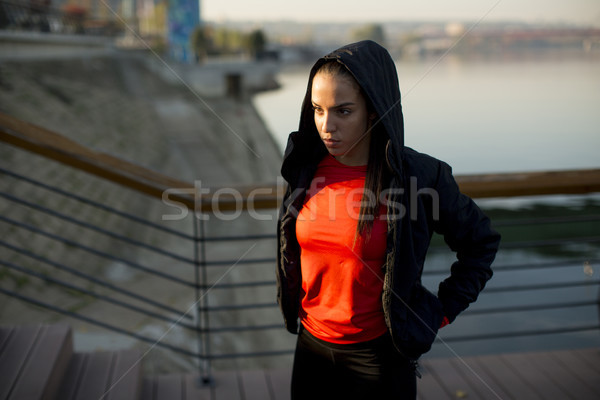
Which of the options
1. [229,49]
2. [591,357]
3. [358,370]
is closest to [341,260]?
[358,370]

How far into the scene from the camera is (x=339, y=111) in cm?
138

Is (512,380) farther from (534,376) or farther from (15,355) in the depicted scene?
(15,355)

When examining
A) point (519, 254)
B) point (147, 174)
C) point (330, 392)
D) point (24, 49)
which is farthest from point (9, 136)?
point (24, 49)

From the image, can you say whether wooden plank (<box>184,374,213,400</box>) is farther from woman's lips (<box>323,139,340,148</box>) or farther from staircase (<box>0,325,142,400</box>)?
woman's lips (<box>323,139,340,148</box>)

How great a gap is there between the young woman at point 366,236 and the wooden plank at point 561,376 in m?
1.33

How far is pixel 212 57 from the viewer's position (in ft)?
197

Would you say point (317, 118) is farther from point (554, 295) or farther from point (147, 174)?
point (554, 295)

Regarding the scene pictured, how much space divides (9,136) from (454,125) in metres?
26.9

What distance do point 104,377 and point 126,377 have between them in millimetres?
101

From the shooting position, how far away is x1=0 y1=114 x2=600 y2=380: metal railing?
235 centimetres

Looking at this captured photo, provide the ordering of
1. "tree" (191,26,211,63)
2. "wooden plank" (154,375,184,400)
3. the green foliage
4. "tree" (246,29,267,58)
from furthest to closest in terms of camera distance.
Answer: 1. "tree" (246,29,267,58)
2. the green foliage
3. "tree" (191,26,211,63)
4. "wooden plank" (154,375,184,400)

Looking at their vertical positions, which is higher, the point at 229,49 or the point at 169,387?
the point at 169,387

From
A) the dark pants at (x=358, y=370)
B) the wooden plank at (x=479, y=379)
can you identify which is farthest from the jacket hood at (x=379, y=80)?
the wooden plank at (x=479, y=379)

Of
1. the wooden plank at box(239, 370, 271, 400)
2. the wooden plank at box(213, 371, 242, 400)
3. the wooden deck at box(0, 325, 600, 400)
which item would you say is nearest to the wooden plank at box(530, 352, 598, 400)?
the wooden deck at box(0, 325, 600, 400)
